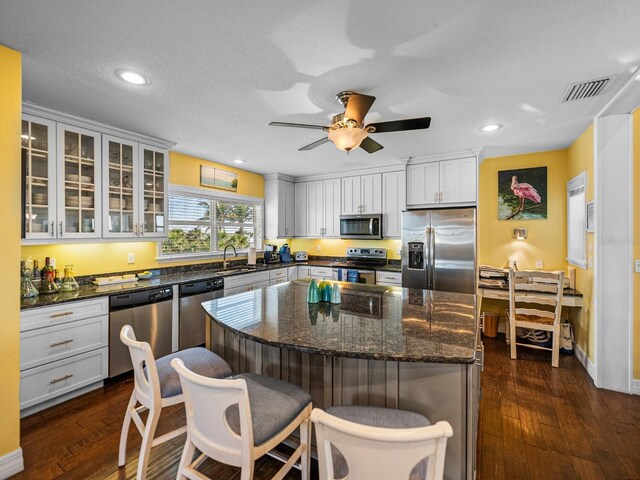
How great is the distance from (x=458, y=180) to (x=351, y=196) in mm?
1716

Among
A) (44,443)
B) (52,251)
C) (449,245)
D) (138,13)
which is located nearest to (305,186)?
(449,245)

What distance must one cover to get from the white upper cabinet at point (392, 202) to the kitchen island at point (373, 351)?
2.40 meters

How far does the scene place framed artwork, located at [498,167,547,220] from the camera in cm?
398

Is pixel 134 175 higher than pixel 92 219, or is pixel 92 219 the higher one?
pixel 134 175

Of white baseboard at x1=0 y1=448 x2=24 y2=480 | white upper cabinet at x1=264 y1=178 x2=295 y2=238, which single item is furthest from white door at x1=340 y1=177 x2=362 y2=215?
white baseboard at x1=0 y1=448 x2=24 y2=480

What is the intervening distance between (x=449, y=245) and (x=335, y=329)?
281 cm

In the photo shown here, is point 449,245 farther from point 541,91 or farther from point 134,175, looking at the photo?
point 134,175

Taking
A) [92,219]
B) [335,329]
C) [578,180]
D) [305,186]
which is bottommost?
[335,329]

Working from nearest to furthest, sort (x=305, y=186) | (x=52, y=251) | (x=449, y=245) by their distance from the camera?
1. (x=52, y=251)
2. (x=449, y=245)
3. (x=305, y=186)

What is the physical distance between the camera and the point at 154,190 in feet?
11.6

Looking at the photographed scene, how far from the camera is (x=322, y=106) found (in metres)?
2.54

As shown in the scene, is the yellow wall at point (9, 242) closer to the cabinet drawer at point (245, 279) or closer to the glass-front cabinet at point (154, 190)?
the glass-front cabinet at point (154, 190)

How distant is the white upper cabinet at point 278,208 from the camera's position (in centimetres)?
536

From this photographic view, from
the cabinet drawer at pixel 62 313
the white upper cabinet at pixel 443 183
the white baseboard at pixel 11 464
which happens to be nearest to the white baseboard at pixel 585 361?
the white upper cabinet at pixel 443 183
